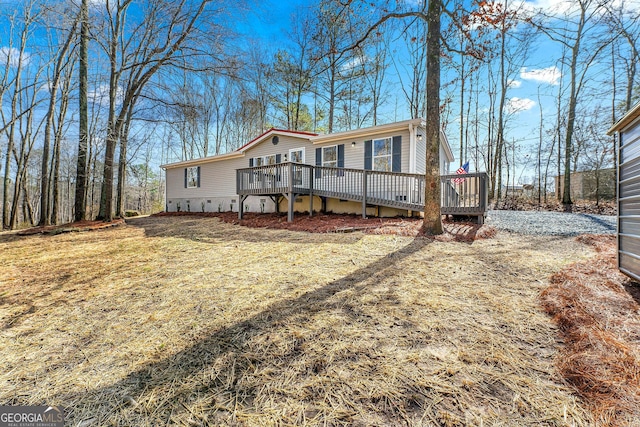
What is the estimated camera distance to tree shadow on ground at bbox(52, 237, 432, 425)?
1.38 metres

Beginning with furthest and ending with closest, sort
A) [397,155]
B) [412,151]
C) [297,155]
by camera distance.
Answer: [297,155], [397,155], [412,151]

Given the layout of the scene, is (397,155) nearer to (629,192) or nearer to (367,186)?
(367,186)

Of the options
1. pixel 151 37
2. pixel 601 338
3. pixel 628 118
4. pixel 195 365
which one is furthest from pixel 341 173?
pixel 195 365

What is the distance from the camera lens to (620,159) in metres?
2.98

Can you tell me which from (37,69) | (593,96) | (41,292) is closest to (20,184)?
(37,69)

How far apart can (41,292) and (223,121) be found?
2311 cm

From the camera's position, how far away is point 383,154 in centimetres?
1002

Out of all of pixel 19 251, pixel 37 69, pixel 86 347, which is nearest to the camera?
pixel 86 347

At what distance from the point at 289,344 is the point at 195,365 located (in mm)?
605

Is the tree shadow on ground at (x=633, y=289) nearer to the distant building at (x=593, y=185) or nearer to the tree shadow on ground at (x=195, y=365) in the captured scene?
the tree shadow on ground at (x=195, y=365)

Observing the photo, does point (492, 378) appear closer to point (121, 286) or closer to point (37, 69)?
point (121, 286)

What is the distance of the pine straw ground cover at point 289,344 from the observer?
1330mm

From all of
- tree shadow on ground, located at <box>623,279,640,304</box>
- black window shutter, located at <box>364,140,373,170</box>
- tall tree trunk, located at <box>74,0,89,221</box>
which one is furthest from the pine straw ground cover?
tall tree trunk, located at <box>74,0,89,221</box>

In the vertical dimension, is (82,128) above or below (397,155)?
above
